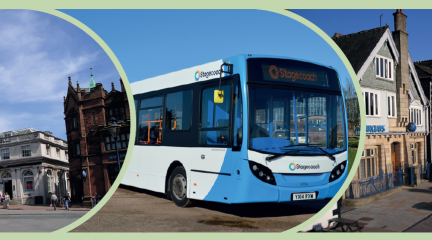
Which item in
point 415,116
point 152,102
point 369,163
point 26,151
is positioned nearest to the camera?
point 26,151

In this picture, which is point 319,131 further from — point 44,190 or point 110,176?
point 44,190

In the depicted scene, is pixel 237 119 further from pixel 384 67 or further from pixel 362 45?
pixel 384 67

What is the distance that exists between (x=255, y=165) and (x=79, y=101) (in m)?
2.55

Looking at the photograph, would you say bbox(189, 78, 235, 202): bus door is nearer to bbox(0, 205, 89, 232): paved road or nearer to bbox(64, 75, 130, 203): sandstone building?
bbox(64, 75, 130, 203): sandstone building

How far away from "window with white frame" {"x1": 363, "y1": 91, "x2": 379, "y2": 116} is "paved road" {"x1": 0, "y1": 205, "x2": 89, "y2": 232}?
1604cm

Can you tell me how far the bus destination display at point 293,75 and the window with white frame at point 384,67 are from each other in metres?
14.9

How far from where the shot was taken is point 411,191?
20766 millimetres

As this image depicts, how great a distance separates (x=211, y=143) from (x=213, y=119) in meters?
0.34

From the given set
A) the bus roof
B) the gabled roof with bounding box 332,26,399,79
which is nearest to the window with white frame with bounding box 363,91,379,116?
the gabled roof with bounding box 332,26,399,79

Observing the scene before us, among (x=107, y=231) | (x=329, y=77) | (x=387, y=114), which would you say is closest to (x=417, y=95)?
(x=387, y=114)

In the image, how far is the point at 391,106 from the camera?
20281 millimetres

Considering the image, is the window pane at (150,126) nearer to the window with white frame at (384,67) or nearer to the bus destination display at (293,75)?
the bus destination display at (293,75)

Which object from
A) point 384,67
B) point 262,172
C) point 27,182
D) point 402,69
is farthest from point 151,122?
point 402,69

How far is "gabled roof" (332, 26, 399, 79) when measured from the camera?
671 inches
